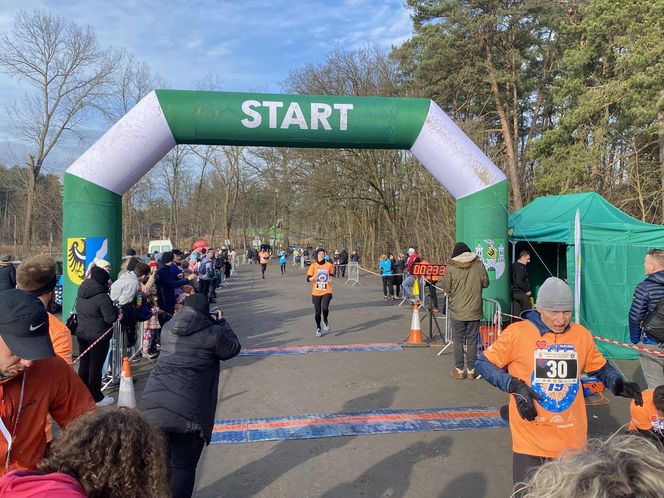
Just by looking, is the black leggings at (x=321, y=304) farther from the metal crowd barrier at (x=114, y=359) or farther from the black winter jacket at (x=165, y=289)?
the metal crowd barrier at (x=114, y=359)

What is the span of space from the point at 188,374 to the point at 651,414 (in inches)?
121

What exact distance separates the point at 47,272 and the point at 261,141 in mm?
5901

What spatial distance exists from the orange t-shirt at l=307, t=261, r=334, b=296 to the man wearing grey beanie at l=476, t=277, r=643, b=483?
705cm

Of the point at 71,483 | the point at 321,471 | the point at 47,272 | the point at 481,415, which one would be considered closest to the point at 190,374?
the point at 47,272

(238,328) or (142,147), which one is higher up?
(142,147)

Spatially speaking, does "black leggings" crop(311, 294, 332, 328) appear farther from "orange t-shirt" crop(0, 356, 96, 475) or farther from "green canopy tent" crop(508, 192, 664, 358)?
"orange t-shirt" crop(0, 356, 96, 475)

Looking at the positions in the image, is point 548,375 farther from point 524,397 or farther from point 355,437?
point 355,437

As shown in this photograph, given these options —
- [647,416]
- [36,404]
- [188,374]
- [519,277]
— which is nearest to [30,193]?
[519,277]

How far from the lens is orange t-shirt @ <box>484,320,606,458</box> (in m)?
2.95

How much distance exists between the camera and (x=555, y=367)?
3021 mm

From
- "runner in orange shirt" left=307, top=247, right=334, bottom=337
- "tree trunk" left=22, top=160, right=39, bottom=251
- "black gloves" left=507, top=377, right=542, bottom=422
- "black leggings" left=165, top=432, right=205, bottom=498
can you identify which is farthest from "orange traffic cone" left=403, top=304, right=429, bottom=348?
"tree trunk" left=22, top=160, right=39, bottom=251

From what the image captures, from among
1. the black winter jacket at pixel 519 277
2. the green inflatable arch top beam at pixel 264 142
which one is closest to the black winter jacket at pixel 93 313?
the green inflatable arch top beam at pixel 264 142

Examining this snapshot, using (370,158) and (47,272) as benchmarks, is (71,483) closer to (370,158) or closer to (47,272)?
(47,272)

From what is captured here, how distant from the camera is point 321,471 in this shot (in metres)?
4.28
